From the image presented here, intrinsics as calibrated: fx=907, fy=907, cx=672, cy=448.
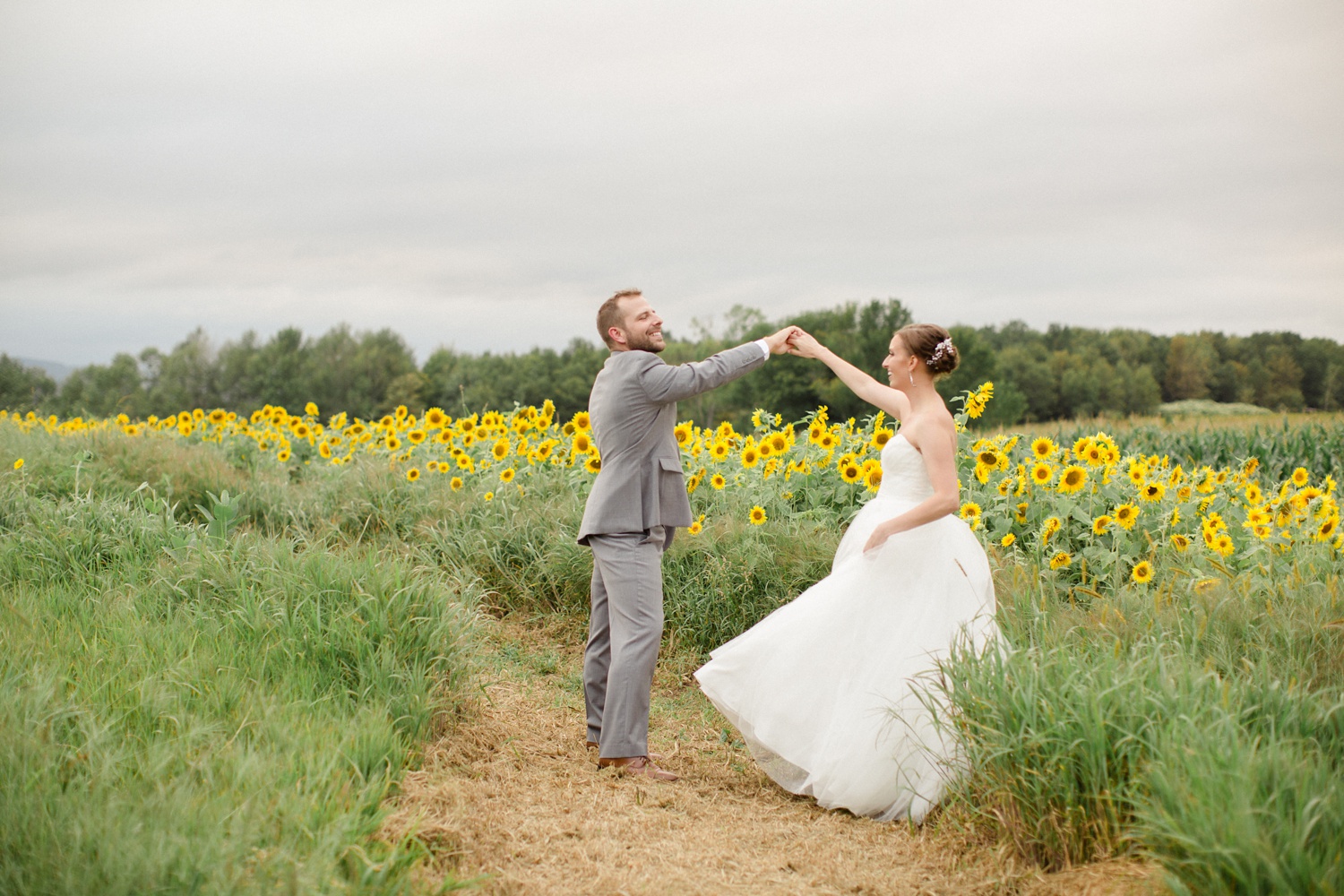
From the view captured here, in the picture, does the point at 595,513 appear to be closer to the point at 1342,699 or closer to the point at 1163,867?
the point at 1163,867

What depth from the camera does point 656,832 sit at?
3594mm

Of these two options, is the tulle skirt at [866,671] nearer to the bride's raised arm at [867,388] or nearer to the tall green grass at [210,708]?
the bride's raised arm at [867,388]

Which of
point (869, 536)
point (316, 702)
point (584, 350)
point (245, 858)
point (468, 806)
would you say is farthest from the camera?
point (584, 350)

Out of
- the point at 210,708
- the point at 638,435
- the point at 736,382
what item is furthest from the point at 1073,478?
the point at 736,382

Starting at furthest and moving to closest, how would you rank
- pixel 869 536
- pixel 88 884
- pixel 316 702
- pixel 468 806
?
pixel 869 536
pixel 316 702
pixel 468 806
pixel 88 884

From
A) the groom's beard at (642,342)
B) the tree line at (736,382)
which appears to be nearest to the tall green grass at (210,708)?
the groom's beard at (642,342)

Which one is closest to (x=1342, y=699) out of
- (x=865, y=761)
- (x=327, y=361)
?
(x=865, y=761)

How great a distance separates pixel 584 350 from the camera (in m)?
69.1

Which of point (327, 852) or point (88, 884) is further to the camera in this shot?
point (327, 852)

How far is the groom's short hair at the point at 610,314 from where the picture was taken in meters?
4.46

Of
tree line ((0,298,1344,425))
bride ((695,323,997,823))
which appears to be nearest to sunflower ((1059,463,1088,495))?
bride ((695,323,997,823))

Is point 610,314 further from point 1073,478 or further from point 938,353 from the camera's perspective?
point 1073,478

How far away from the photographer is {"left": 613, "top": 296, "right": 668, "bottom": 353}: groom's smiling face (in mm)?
4441

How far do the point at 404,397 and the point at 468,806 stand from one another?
63.6 meters
